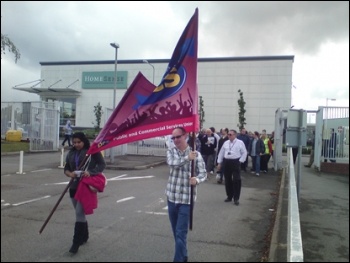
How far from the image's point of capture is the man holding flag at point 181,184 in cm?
424

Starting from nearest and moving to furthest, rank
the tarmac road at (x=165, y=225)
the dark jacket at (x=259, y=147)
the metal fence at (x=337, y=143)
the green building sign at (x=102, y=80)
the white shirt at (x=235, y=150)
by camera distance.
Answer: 1. the metal fence at (x=337, y=143)
2. the tarmac road at (x=165, y=225)
3. the white shirt at (x=235, y=150)
4. the dark jacket at (x=259, y=147)
5. the green building sign at (x=102, y=80)

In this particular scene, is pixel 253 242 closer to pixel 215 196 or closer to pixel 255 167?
pixel 215 196

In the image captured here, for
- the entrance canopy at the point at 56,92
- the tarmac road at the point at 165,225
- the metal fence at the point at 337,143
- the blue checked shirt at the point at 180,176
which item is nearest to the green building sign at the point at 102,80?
the entrance canopy at the point at 56,92

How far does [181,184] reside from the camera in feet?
14.3

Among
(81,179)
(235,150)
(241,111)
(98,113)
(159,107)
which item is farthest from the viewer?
(98,113)

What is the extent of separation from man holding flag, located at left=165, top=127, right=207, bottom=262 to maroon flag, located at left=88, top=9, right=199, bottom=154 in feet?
0.62

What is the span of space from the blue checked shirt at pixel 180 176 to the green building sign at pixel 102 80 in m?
40.4

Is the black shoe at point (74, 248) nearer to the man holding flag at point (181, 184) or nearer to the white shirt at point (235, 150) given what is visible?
the man holding flag at point (181, 184)

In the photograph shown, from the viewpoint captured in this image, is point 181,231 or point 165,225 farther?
point 165,225

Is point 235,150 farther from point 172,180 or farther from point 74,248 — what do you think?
point 74,248

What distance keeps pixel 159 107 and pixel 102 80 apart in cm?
4207

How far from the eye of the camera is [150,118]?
410 centimetres

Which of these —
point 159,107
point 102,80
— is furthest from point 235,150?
point 102,80

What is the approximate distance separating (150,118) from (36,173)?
32.3ft
